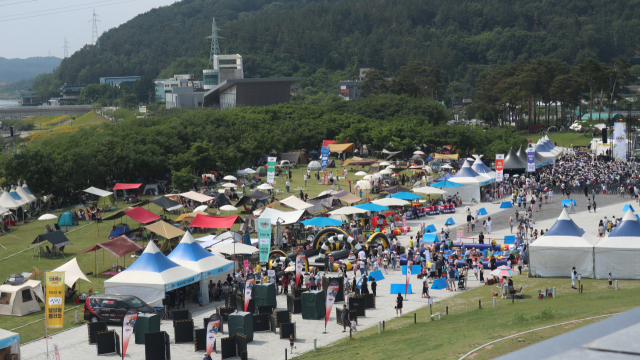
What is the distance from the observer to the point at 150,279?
2125cm

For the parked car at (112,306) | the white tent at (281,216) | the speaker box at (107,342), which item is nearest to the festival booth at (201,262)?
the parked car at (112,306)

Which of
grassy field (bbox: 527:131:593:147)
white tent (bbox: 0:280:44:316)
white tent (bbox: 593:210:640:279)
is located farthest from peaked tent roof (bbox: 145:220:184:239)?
grassy field (bbox: 527:131:593:147)

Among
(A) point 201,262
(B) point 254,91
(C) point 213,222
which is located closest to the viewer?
(A) point 201,262

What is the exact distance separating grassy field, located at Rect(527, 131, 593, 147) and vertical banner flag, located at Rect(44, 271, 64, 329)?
71895 millimetres

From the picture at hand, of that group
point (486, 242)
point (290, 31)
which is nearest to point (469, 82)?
point (290, 31)

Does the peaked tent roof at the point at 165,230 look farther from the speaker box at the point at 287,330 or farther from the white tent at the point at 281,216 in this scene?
the speaker box at the point at 287,330

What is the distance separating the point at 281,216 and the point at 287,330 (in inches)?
553

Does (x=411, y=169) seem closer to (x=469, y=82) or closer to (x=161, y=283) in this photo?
(x=161, y=283)

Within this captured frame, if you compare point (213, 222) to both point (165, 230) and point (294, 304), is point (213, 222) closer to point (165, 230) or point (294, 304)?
point (165, 230)

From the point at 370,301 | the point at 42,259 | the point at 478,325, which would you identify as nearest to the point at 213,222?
the point at 42,259

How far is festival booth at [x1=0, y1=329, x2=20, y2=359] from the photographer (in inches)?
618

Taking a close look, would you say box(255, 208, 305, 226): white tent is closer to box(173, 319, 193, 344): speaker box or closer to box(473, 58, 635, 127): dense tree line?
box(173, 319, 193, 344): speaker box

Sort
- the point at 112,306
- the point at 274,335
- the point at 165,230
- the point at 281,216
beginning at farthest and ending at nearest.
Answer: the point at 281,216
the point at 165,230
the point at 112,306
the point at 274,335

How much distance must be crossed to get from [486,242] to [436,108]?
53.8 meters
